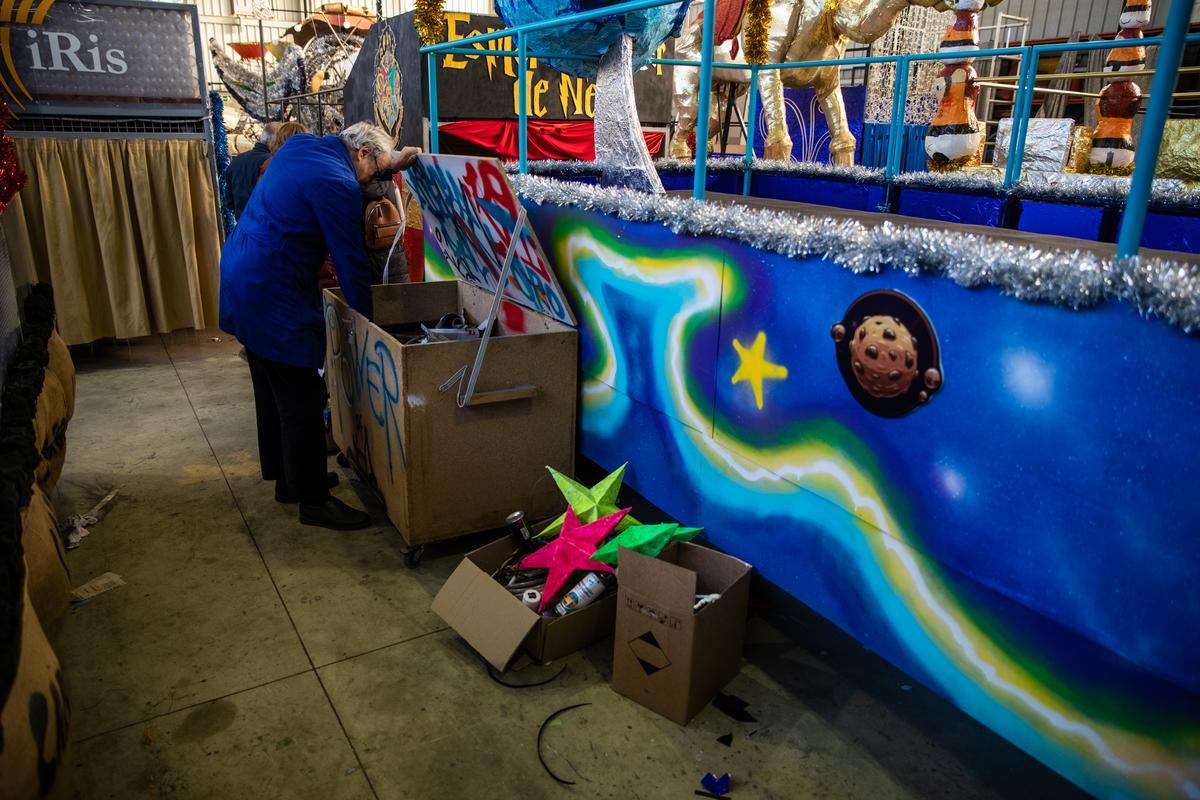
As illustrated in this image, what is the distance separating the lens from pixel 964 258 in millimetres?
1658

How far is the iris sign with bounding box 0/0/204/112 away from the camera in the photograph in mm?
4906

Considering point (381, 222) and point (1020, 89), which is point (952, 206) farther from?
point (381, 222)

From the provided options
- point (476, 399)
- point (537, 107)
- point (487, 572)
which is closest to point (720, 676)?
point (487, 572)

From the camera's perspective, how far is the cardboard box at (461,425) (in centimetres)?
278

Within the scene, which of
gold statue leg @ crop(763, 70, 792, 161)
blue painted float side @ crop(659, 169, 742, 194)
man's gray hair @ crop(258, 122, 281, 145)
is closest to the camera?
man's gray hair @ crop(258, 122, 281, 145)

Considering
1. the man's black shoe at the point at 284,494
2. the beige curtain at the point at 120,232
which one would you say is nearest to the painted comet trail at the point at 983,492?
the man's black shoe at the point at 284,494

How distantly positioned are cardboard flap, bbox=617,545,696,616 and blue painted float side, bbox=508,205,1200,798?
389 millimetres

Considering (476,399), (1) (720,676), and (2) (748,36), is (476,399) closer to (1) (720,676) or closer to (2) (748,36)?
(1) (720,676)

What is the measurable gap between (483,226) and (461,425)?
0.81 m

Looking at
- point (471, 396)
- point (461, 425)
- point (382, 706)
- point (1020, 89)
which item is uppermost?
point (1020, 89)

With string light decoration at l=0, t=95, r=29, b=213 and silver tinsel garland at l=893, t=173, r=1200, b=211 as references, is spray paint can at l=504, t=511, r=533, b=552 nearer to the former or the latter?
string light decoration at l=0, t=95, r=29, b=213

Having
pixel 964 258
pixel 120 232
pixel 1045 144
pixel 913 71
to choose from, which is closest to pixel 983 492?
pixel 964 258

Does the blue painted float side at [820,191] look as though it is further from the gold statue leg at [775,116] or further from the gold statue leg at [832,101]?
the gold statue leg at [832,101]

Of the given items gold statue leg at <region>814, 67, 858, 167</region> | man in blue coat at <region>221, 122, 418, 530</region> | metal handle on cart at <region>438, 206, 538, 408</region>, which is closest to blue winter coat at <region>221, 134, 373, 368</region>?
man in blue coat at <region>221, 122, 418, 530</region>
